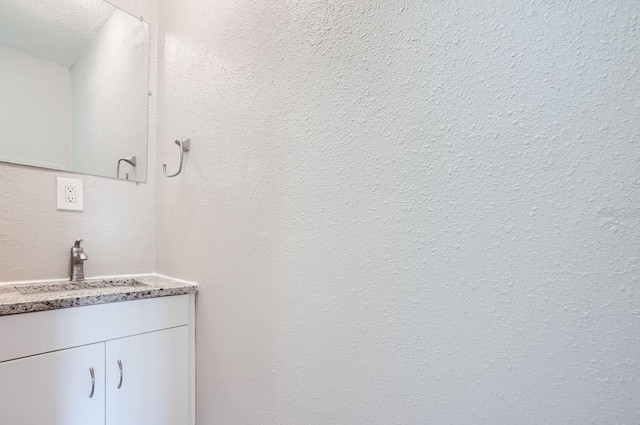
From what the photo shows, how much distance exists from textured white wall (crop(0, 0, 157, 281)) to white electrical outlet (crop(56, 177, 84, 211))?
0.06 feet

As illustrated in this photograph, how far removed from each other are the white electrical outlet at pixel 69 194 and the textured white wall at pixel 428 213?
2.04ft

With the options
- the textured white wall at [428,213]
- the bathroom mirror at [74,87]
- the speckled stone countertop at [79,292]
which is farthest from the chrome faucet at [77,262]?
the textured white wall at [428,213]

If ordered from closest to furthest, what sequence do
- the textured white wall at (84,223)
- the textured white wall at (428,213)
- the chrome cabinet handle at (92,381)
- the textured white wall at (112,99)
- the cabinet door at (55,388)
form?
the textured white wall at (428,213) → the cabinet door at (55,388) → the chrome cabinet handle at (92,381) → the textured white wall at (84,223) → the textured white wall at (112,99)

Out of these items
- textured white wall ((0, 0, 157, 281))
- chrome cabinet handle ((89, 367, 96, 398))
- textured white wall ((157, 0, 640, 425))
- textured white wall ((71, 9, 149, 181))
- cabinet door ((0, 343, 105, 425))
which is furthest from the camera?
textured white wall ((71, 9, 149, 181))

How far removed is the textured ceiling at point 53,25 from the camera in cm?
110

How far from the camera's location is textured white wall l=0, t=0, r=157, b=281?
1.07 metres

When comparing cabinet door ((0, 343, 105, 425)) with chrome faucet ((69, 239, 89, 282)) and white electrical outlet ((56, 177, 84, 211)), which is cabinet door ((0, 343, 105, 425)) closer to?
chrome faucet ((69, 239, 89, 282))

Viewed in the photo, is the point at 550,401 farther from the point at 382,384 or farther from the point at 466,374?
the point at 382,384

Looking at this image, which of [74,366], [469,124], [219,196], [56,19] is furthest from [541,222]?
[56,19]

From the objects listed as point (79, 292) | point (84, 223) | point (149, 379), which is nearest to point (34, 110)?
point (84, 223)

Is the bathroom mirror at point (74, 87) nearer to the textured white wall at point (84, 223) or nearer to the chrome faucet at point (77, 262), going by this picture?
the textured white wall at point (84, 223)

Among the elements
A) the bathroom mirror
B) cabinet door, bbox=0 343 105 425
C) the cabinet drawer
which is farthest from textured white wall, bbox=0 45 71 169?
cabinet door, bbox=0 343 105 425

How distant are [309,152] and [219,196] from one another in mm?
421

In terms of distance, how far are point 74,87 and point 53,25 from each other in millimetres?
242
